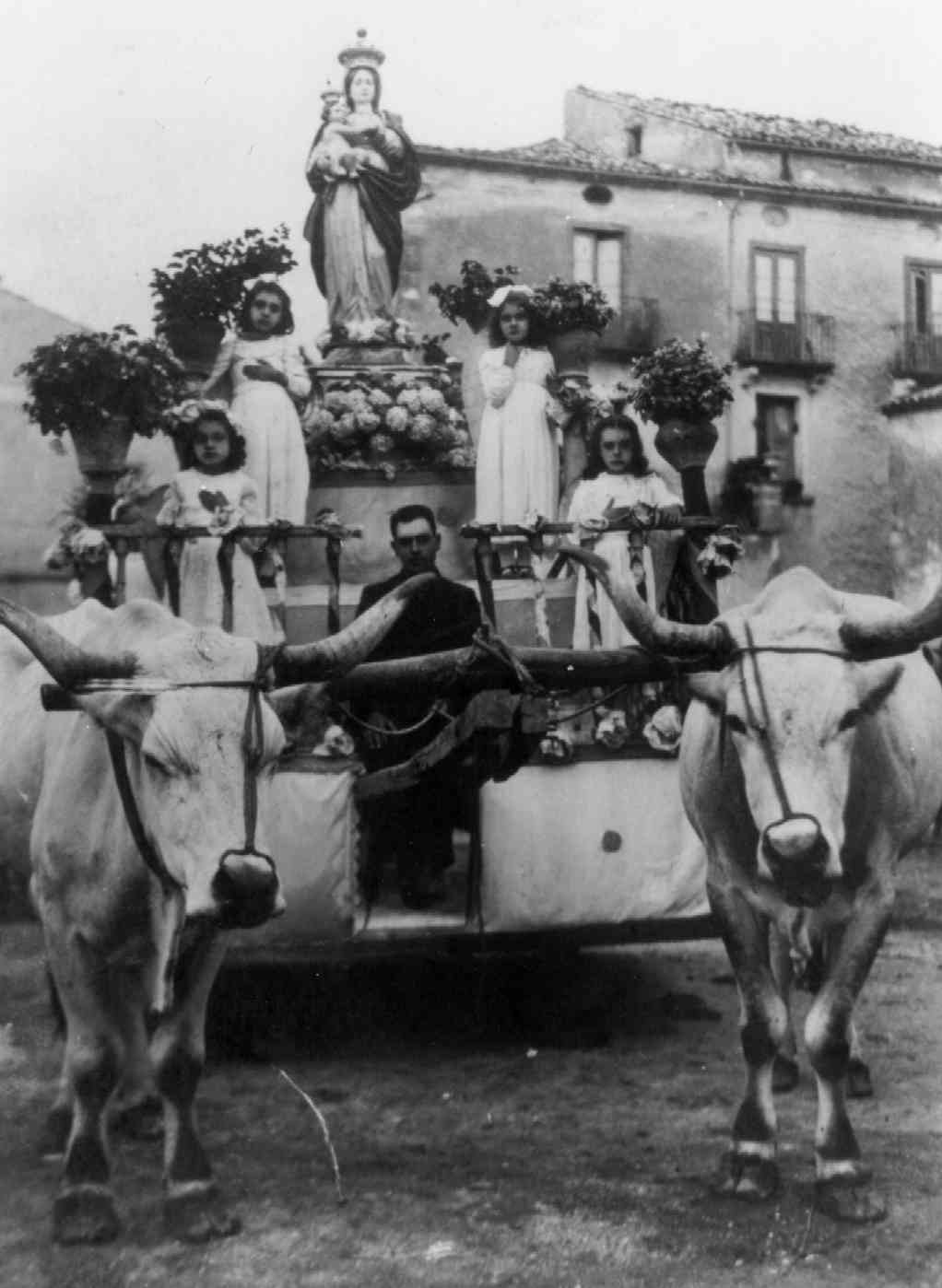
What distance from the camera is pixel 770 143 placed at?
17.0m

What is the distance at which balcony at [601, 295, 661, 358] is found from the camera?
59.3 ft

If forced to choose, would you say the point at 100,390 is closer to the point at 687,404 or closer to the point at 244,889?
the point at 687,404

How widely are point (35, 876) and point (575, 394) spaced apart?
18.5 ft

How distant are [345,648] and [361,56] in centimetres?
679

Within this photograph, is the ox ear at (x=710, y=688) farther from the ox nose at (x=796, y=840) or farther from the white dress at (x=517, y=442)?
the white dress at (x=517, y=442)

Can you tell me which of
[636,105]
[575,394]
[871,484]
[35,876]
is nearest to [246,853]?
[35,876]

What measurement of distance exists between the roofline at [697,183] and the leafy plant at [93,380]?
378 inches

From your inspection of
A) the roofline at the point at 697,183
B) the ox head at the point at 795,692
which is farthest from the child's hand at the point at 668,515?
the roofline at the point at 697,183

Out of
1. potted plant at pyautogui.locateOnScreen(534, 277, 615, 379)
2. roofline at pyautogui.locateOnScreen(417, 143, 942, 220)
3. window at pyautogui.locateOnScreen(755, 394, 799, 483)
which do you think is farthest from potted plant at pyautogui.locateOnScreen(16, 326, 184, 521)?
window at pyautogui.locateOnScreen(755, 394, 799, 483)

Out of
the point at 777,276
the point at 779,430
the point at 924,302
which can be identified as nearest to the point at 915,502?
the point at 924,302

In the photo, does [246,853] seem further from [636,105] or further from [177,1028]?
[636,105]

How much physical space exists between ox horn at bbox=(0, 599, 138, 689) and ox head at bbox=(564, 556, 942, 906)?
1.32 metres

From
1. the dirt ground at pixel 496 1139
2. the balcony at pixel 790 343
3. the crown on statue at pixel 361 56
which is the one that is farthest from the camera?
the balcony at pixel 790 343

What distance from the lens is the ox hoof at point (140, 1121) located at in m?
5.02
